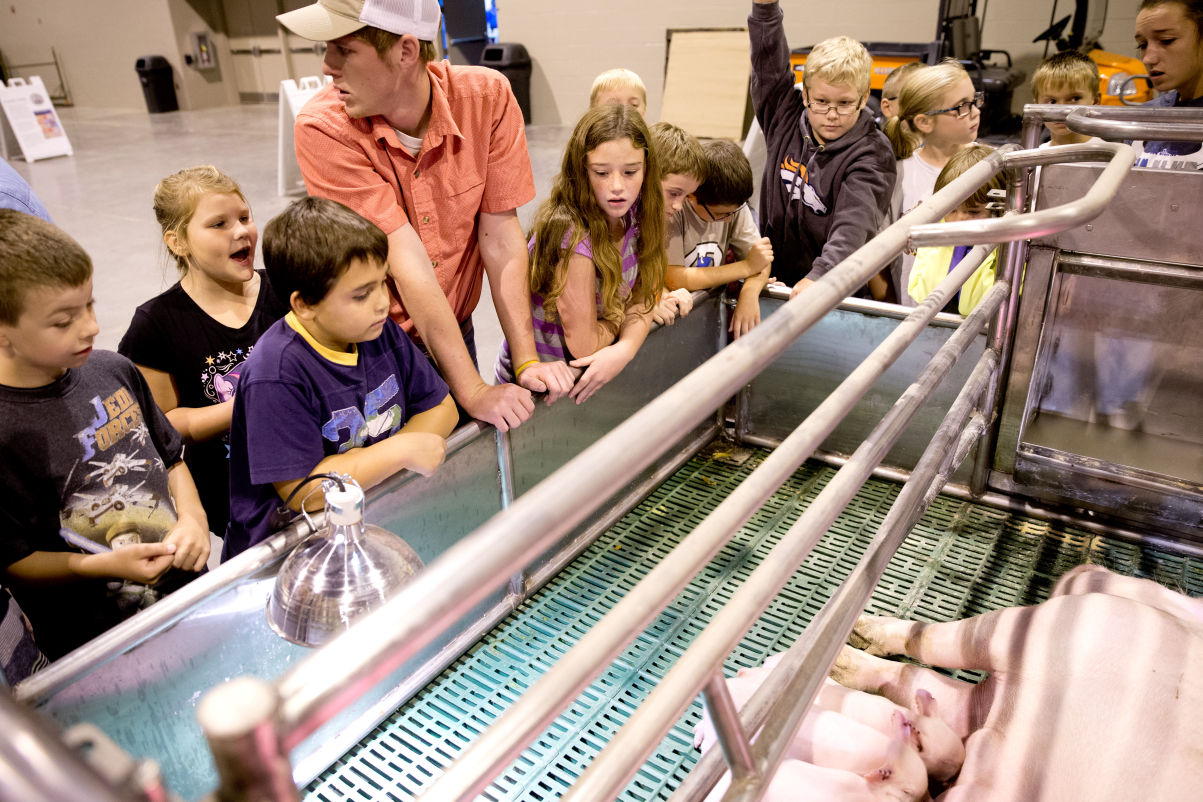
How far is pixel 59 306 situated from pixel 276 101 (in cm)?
1531

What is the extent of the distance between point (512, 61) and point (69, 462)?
33.1ft

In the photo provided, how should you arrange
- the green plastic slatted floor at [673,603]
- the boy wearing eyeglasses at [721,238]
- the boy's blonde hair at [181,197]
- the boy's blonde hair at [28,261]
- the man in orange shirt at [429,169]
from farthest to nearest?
the boy wearing eyeglasses at [721,238], the boy's blonde hair at [181,197], the green plastic slatted floor at [673,603], the man in orange shirt at [429,169], the boy's blonde hair at [28,261]

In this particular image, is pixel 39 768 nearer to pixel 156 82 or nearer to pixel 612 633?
pixel 612 633

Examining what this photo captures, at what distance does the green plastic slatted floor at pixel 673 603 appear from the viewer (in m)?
1.85

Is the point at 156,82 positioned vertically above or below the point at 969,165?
above

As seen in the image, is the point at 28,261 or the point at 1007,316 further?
the point at 1007,316

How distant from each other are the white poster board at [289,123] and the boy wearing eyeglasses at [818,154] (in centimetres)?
475

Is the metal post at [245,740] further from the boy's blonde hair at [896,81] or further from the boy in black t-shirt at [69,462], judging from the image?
the boy's blonde hair at [896,81]

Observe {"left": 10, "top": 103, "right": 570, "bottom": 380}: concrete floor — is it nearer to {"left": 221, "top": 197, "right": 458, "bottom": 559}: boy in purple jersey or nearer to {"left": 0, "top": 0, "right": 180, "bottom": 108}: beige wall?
{"left": 0, "top": 0, "right": 180, "bottom": 108}: beige wall

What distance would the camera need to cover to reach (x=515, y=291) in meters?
2.11

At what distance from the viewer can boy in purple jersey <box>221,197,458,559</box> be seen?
152 centimetres

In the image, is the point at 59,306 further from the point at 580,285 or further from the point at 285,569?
the point at 580,285

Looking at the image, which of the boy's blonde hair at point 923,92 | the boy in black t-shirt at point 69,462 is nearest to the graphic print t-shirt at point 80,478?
the boy in black t-shirt at point 69,462

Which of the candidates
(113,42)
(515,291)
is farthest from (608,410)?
(113,42)
